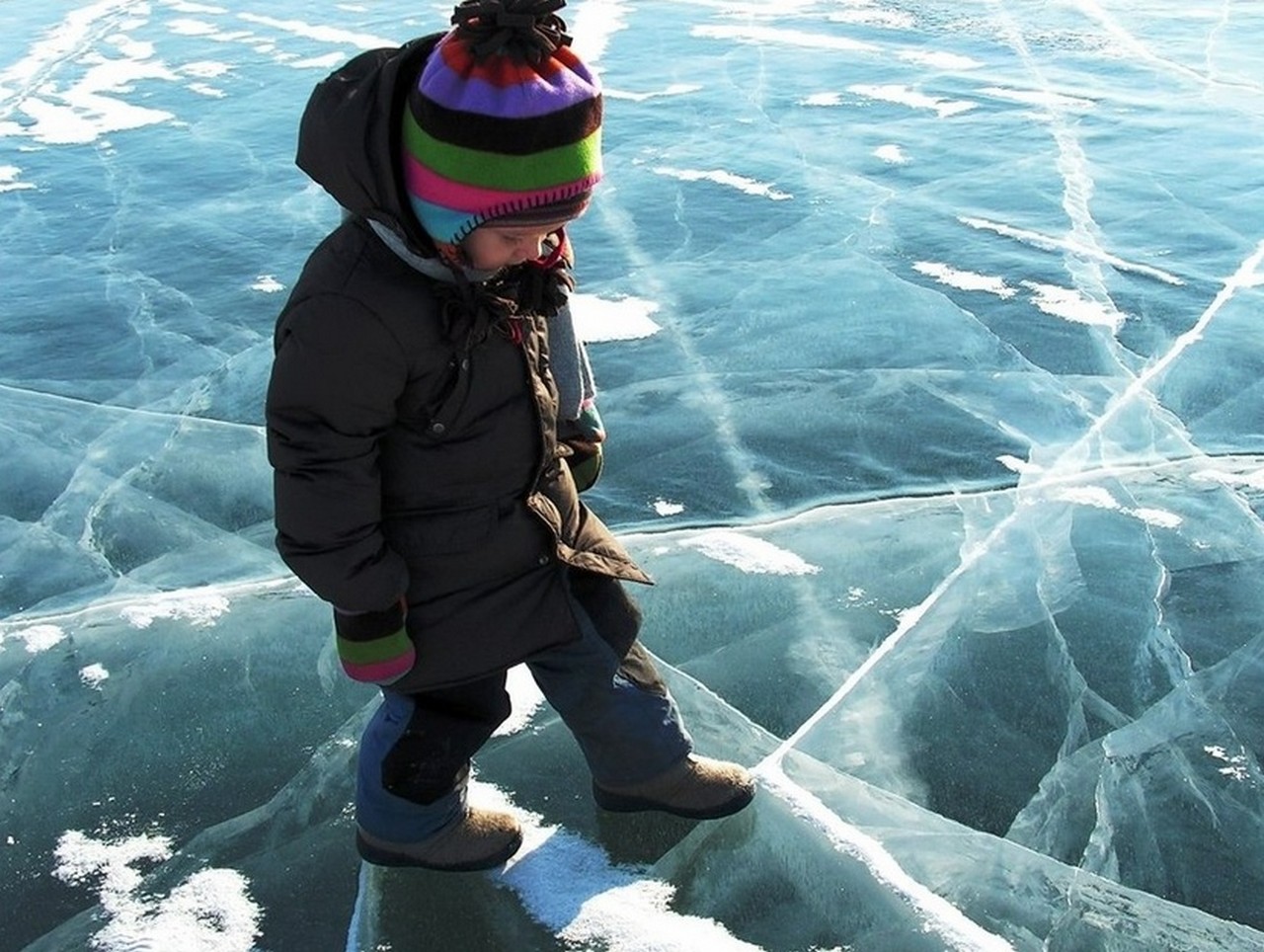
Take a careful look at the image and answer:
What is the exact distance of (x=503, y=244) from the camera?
62.2 inches

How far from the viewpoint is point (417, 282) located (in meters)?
1.58

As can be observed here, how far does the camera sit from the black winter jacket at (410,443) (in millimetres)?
1513

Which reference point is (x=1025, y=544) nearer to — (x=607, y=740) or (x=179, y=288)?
(x=607, y=740)

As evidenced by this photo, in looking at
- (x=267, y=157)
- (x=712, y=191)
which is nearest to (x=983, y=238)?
(x=712, y=191)

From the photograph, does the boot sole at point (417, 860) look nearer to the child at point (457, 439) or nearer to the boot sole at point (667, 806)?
the child at point (457, 439)

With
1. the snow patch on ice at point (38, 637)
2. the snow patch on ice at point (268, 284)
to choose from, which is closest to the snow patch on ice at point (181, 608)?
the snow patch on ice at point (38, 637)

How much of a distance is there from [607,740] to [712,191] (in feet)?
10.3

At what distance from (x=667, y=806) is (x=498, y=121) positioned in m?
1.00

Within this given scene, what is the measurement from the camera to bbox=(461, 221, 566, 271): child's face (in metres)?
1.55

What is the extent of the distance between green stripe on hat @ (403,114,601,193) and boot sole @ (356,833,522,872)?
923 mm

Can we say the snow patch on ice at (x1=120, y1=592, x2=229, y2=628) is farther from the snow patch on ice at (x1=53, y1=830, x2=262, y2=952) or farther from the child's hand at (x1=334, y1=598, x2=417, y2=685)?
the child's hand at (x1=334, y1=598, x2=417, y2=685)

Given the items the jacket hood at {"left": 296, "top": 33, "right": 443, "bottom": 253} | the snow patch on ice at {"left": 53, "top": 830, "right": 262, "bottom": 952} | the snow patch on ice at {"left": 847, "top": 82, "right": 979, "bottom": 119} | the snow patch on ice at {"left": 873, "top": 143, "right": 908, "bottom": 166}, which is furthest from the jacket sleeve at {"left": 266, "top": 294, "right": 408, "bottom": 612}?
the snow patch on ice at {"left": 847, "top": 82, "right": 979, "bottom": 119}

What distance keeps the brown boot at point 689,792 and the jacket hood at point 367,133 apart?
0.84m

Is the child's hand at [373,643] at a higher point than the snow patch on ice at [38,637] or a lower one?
higher
